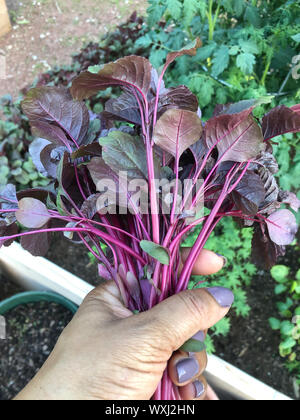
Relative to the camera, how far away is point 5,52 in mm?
1803

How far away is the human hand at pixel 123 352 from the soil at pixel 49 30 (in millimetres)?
1526

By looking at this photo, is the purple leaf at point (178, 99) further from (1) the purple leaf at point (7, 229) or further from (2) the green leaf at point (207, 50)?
(2) the green leaf at point (207, 50)

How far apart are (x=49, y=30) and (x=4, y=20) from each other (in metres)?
0.34

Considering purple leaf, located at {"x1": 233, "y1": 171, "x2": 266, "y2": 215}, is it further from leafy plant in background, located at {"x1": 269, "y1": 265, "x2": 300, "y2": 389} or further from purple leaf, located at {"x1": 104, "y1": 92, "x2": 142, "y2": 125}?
leafy plant in background, located at {"x1": 269, "y1": 265, "x2": 300, "y2": 389}

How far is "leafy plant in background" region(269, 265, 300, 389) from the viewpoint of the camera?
57.2 inches

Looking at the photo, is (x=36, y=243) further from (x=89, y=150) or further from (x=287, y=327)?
(x=287, y=327)

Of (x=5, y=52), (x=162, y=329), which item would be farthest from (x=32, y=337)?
(x=5, y=52)

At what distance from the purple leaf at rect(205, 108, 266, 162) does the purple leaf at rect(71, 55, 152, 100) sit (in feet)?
0.60

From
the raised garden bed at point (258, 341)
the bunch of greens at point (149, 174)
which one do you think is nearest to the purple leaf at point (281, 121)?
the bunch of greens at point (149, 174)

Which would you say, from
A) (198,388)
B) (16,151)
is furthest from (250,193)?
(16,151)

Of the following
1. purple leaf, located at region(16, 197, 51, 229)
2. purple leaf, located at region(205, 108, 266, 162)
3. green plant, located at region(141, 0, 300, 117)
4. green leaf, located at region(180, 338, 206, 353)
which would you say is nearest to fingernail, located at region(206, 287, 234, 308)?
green leaf, located at region(180, 338, 206, 353)
